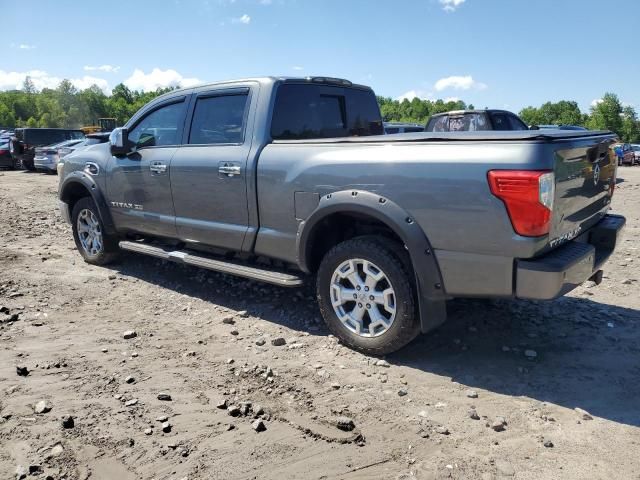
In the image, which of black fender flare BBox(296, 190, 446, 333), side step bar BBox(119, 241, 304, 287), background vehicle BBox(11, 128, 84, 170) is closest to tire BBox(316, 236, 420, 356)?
black fender flare BBox(296, 190, 446, 333)

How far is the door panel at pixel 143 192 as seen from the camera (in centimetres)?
520

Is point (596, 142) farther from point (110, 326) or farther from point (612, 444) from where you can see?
point (110, 326)

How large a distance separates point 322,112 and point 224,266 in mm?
1664

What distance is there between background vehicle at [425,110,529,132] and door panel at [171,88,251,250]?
302 inches

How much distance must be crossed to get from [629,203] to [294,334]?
9.41m

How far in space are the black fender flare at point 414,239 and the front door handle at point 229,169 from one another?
39.7 inches

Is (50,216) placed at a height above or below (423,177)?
below

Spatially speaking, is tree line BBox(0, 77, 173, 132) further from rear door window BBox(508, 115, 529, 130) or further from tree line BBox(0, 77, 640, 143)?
rear door window BBox(508, 115, 529, 130)

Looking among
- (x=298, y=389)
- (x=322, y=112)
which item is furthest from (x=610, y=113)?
(x=298, y=389)

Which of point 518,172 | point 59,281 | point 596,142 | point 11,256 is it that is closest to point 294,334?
point 518,172

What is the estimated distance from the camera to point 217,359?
153 inches

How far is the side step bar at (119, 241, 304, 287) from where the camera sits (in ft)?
13.8

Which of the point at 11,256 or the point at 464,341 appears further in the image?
the point at 11,256

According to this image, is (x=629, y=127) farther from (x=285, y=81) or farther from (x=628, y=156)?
(x=285, y=81)
